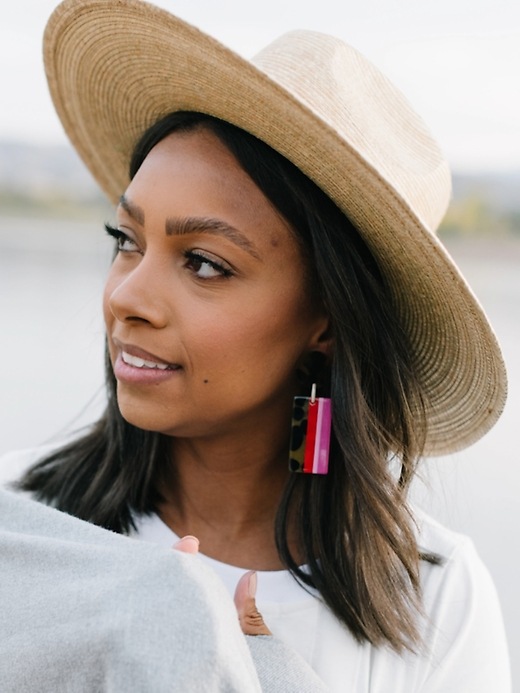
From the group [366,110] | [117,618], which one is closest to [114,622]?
[117,618]

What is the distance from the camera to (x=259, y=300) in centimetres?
161

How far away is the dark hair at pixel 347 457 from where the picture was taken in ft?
5.37

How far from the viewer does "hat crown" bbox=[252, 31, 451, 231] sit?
1569 mm

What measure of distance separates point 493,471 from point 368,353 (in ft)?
5.61

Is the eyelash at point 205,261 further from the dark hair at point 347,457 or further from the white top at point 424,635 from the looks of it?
the white top at point 424,635

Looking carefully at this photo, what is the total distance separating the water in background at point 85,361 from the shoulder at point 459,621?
168 mm

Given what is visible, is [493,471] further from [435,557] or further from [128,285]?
[128,285]

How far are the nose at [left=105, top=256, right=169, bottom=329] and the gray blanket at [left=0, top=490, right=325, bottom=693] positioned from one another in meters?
0.38

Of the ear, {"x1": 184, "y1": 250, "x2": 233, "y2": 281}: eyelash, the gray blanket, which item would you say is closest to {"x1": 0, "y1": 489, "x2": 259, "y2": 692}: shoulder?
the gray blanket

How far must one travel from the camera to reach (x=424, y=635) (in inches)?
66.4

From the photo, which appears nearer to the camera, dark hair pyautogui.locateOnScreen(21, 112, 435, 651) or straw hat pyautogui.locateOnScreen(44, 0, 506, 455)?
straw hat pyautogui.locateOnScreen(44, 0, 506, 455)

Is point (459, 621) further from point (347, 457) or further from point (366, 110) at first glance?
point (366, 110)

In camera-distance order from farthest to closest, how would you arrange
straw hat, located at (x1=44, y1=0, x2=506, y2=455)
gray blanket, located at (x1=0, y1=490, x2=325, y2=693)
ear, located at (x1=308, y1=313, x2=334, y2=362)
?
ear, located at (x1=308, y1=313, x2=334, y2=362)
straw hat, located at (x1=44, y1=0, x2=506, y2=455)
gray blanket, located at (x1=0, y1=490, x2=325, y2=693)

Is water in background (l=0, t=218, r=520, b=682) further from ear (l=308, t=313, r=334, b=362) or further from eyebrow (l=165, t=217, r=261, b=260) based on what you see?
eyebrow (l=165, t=217, r=261, b=260)
